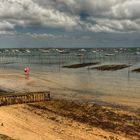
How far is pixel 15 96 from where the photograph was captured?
2959 cm

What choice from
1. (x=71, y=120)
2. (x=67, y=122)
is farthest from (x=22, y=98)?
(x=67, y=122)

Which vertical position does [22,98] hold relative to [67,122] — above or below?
above

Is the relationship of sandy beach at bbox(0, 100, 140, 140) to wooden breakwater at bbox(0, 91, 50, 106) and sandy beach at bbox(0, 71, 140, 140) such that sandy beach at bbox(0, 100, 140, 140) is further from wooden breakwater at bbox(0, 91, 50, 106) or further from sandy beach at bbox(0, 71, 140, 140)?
wooden breakwater at bbox(0, 91, 50, 106)

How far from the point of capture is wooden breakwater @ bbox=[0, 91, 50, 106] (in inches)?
1131

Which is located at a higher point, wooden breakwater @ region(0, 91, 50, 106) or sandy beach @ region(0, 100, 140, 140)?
wooden breakwater @ region(0, 91, 50, 106)

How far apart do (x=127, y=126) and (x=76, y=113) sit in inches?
208

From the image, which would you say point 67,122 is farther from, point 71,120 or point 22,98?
point 22,98

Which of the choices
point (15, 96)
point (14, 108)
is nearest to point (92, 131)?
point (14, 108)

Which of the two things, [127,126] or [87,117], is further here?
[87,117]

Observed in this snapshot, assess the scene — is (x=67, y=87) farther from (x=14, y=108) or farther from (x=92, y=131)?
(x=92, y=131)

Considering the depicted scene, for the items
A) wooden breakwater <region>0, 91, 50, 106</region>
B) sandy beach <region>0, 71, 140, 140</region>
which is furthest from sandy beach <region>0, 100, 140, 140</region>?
wooden breakwater <region>0, 91, 50, 106</region>

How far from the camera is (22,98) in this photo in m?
29.8

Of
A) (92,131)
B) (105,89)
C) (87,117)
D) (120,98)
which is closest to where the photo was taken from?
(92,131)

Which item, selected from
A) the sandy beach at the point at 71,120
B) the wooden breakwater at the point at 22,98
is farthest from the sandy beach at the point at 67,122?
Result: the wooden breakwater at the point at 22,98
